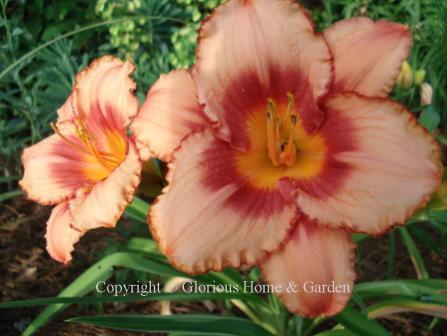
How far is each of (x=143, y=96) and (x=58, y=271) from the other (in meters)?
0.64

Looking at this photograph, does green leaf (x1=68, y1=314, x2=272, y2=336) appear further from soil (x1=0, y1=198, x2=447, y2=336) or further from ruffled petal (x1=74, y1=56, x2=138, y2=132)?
soil (x1=0, y1=198, x2=447, y2=336)

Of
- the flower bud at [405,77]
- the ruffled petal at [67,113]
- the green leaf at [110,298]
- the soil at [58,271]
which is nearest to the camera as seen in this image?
the green leaf at [110,298]

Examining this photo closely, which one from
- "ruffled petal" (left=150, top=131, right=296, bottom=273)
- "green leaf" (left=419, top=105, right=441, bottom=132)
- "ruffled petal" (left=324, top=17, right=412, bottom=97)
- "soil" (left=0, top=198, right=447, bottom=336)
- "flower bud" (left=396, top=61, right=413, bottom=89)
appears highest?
"ruffled petal" (left=324, top=17, right=412, bottom=97)

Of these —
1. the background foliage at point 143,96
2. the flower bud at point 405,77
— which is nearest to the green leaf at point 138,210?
the background foliage at point 143,96

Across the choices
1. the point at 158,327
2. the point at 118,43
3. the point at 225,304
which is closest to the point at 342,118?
the point at 158,327

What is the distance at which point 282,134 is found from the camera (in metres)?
0.74

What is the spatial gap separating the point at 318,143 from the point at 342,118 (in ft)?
0.20

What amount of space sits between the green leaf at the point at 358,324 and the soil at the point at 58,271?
0.59 meters

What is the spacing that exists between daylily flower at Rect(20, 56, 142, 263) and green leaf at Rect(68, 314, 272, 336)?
12cm

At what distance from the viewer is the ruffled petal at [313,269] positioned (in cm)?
63

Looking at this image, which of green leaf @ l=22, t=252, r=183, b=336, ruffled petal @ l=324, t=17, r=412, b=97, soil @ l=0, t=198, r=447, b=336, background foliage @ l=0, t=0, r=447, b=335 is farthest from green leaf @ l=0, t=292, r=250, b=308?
soil @ l=0, t=198, r=447, b=336

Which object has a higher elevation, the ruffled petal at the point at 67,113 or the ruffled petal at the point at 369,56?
the ruffled petal at the point at 369,56

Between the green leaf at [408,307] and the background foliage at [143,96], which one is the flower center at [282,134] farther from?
the green leaf at [408,307]

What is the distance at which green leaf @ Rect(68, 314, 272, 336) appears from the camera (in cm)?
76
